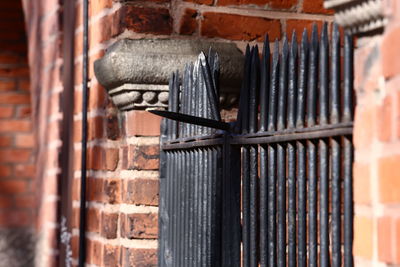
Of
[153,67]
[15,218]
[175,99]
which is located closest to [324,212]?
[175,99]

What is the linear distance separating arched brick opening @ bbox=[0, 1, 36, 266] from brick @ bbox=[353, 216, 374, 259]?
143 inches

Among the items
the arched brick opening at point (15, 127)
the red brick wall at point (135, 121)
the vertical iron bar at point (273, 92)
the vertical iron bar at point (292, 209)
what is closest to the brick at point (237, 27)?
the red brick wall at point (135, 121)

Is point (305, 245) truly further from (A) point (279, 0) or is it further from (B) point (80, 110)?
(B) point (80, 110)

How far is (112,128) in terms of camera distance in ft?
8.70

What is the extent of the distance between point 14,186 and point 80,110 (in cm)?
205

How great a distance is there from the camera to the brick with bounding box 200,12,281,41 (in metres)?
2.56

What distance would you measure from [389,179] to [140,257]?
4.43 ft

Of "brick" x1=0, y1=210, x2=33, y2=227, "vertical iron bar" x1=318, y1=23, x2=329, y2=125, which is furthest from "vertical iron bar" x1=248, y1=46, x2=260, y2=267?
"brick" x1=0, y1=210, x2=33, y2=227

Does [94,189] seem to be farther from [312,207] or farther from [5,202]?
[5,202]

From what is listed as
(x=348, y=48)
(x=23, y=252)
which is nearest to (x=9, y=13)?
(x=23, y=252)

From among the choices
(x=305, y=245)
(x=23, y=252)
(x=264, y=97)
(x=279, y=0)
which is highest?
(x=279, y=0)

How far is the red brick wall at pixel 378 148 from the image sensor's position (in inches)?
47.9

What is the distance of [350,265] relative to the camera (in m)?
1.45

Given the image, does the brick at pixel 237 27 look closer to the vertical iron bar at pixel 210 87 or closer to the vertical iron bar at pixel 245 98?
the vertical iron bar at pixel 210 87
